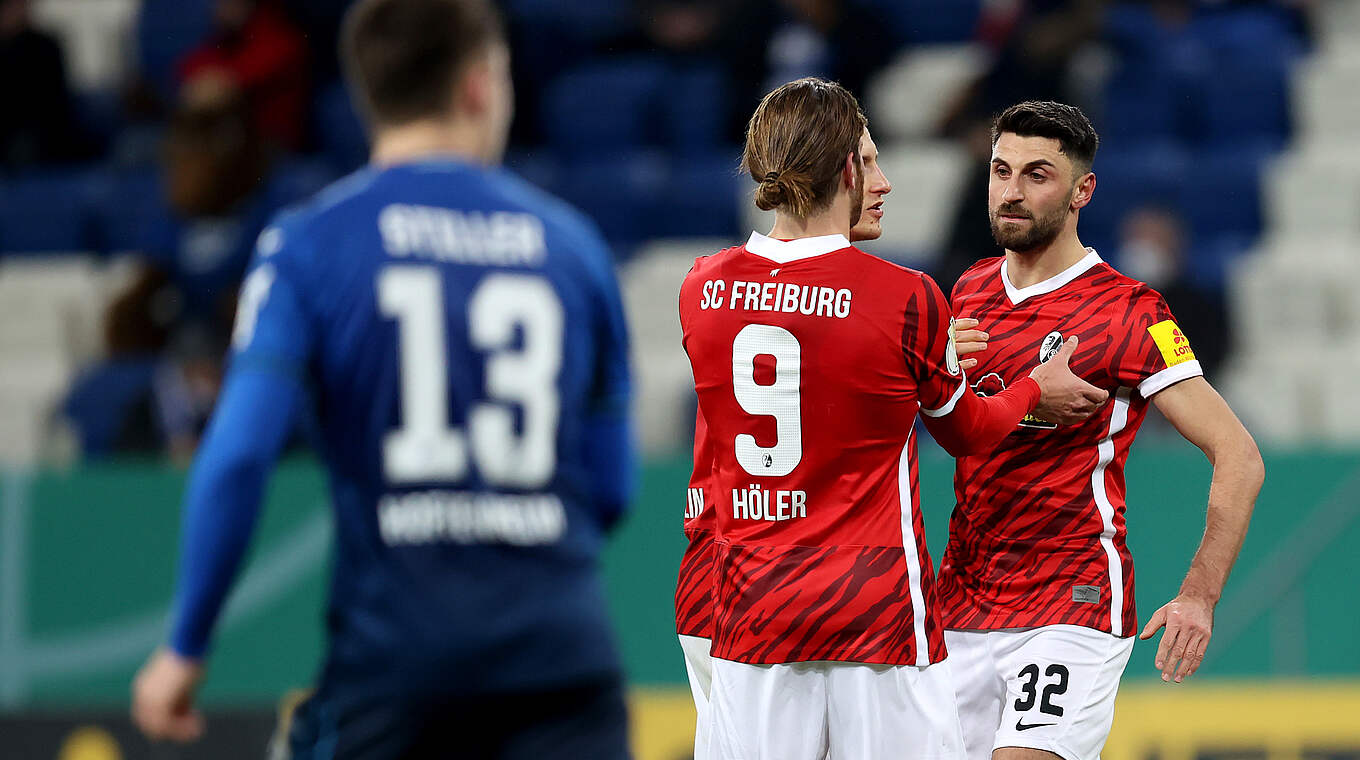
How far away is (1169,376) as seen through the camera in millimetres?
4488

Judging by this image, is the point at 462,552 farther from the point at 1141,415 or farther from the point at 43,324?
the point at 43,324

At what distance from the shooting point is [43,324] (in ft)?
39.9

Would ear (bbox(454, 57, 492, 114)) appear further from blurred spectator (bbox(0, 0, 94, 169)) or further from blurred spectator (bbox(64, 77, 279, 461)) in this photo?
blurred spectator (bbox(0, 0, 94, 169))

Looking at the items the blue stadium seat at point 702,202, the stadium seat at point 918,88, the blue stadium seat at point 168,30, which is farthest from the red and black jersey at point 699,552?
the blue stadium seat at point 168,30

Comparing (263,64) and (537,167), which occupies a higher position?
(263,64)

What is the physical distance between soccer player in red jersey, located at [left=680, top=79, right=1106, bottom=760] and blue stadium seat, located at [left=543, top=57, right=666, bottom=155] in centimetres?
854

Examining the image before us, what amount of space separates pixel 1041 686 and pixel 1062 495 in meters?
0.49

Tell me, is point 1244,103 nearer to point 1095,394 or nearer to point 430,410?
point 1095,394

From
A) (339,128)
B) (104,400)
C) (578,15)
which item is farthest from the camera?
(578,15)

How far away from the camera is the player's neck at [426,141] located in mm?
2992

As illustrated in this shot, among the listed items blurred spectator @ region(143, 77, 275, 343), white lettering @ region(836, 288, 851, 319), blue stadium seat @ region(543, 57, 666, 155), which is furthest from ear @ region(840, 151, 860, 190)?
blue stadium seat @ region(543, 57, 666, 155)

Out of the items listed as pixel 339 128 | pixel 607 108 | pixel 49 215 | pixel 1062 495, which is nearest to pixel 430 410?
pixel 1062 495

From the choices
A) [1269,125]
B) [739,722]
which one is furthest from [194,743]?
[1269,125]

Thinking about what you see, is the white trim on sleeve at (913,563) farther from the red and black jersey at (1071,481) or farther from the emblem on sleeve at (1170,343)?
the emblem on sleeve at (1170,343)
